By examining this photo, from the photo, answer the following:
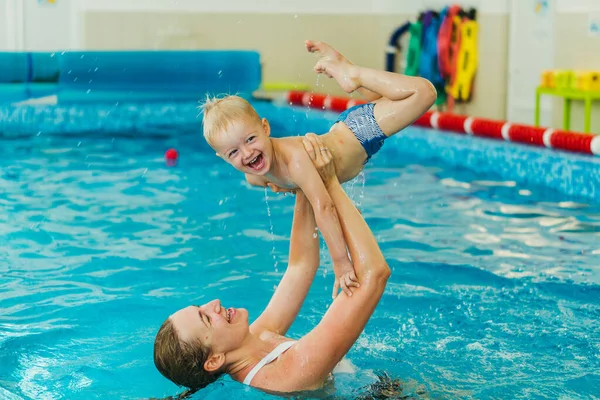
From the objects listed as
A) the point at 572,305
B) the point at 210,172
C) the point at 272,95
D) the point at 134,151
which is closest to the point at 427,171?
the point at 210,172

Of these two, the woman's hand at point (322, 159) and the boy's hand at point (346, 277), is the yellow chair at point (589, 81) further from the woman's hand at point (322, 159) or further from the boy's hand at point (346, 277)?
the boy's hand at point (346, 277)

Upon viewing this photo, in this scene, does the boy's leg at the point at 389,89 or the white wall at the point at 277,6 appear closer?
the boy's leg at the point at 389,89

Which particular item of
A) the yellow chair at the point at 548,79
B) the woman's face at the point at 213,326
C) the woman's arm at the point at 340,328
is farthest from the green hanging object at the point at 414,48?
the woman's face at the point at 213,326

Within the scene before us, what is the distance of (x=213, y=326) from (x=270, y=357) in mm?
261

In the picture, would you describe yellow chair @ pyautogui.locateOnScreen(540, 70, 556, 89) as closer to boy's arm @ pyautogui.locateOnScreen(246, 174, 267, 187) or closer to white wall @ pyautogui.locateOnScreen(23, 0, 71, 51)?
boy's arm @ pyautogui.locateOnScreen(246, 174, 267, 187)

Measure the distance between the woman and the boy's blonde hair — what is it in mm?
513

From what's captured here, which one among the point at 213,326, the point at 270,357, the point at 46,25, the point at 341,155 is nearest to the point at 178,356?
the point at 213,326

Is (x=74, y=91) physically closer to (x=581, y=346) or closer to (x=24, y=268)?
(x=24, y=268)

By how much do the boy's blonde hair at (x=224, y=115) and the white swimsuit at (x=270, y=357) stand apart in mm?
798

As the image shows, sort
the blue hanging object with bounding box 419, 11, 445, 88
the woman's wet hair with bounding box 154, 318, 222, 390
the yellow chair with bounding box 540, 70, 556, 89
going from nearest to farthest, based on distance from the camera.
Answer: the woman's wet hair with bounding box 154, 318, 222, 390, the yellow chair with bounding box 540, 70, 556, 89, the blue hanging object with bounding box 419, 11, 445, 88

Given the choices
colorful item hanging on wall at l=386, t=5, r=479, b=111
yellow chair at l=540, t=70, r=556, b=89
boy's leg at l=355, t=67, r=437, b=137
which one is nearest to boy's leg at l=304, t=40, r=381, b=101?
boy's leg at l=355, t=67, r=437, b=137

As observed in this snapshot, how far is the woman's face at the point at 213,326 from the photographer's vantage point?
2.75 m

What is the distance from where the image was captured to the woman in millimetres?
2752

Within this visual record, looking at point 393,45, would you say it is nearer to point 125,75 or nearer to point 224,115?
point 125,75
